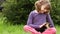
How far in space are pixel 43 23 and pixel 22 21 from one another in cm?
467

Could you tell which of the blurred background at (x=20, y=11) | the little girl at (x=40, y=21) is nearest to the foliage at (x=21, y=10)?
the blurred background at (x=20, y=11)

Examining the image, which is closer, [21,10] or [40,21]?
[40,21]

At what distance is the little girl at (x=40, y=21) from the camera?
6.45 meters

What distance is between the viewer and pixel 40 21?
21.6 ft

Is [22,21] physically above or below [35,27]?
below

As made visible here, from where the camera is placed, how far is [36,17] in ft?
21.8

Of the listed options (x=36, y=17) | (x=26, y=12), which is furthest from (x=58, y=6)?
(x=36, y=17)

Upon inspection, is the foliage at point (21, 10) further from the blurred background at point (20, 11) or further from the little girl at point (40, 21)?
the little girl at point (40, 21)

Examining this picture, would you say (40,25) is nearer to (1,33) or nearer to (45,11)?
(45,11)

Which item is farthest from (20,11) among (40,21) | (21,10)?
(40,21)

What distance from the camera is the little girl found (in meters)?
6.45

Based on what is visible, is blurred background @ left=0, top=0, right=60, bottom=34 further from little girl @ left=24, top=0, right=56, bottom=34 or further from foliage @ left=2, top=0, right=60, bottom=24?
little girl @ left=24, top=0, right=56, bottom=34

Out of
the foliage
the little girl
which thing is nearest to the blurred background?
the foliage

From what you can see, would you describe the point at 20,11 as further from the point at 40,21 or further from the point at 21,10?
the point at 40,21
